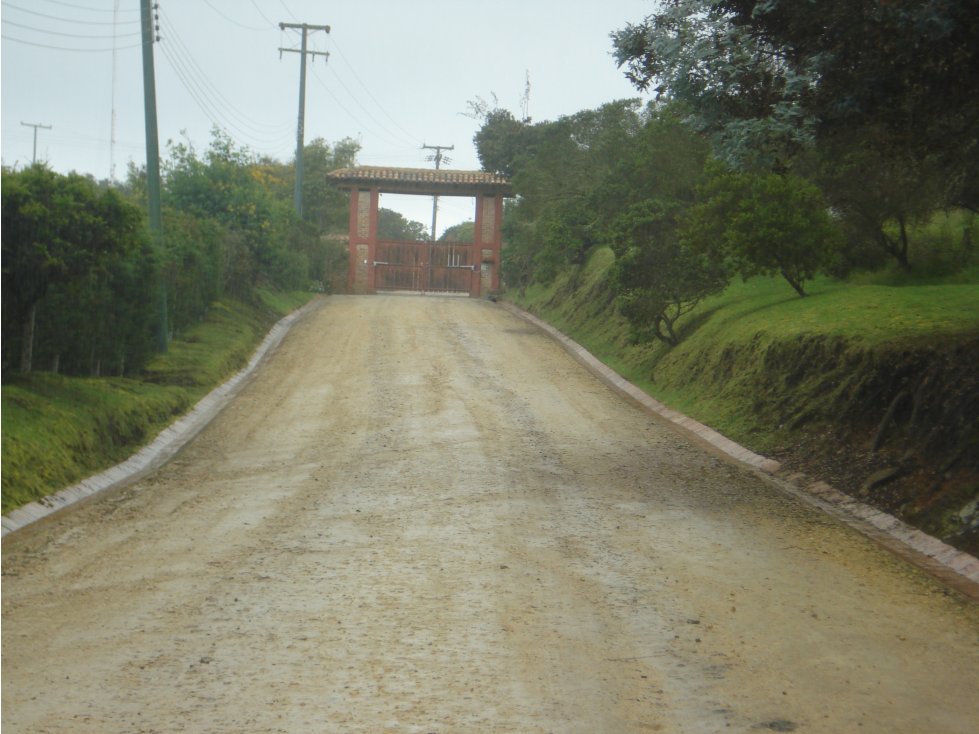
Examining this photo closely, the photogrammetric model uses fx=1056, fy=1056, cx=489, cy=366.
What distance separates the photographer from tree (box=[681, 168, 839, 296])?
18.5 meters

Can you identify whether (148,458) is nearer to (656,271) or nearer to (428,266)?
(656,271)

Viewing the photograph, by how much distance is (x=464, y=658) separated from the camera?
669 cm

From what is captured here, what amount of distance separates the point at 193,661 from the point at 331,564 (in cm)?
248

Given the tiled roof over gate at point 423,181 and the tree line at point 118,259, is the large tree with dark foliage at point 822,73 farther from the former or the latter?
the tiled roof over gate at point 423,181

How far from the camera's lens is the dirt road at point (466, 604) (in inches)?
233

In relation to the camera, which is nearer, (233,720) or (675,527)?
(233,720)

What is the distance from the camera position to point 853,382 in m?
14.3

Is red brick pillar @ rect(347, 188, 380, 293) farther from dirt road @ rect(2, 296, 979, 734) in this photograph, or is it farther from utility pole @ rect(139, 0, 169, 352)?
dirt road @ rect(2, 296, 979, 734)

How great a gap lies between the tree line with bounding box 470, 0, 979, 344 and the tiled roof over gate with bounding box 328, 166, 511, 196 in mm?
10018

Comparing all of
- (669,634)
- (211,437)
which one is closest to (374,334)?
(211,437)

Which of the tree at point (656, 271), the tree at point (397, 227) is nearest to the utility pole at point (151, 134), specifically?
the tree at point (656, 271)

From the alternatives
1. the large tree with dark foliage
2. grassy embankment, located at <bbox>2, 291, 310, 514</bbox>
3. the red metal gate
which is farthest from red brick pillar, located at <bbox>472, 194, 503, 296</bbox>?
the large tree with dark foliage

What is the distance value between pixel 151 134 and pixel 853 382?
1413cm

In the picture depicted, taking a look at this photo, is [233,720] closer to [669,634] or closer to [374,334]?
[669,634]
